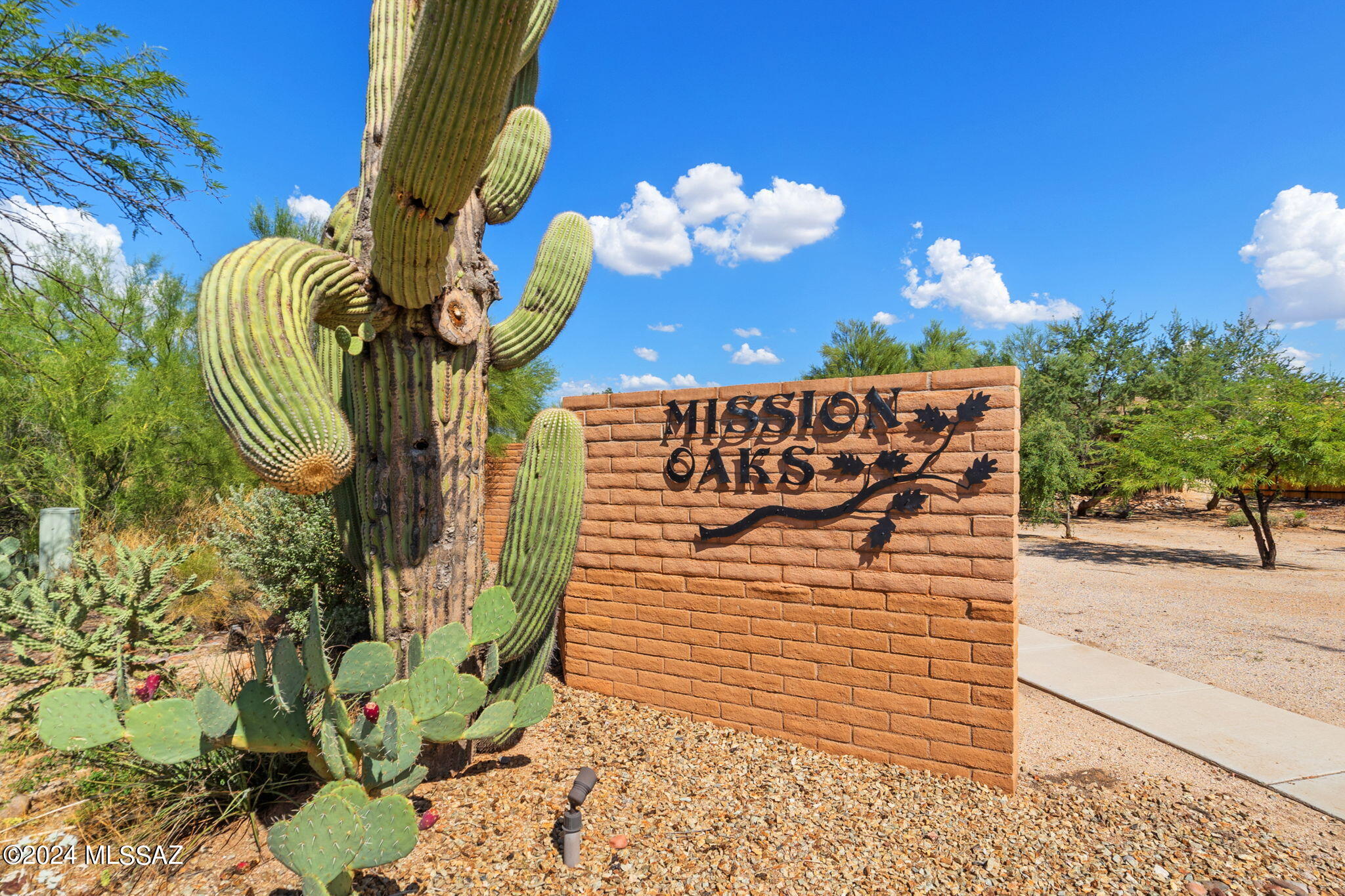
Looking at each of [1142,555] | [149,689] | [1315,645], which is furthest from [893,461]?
[1142,555]

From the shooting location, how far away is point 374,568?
138 inches

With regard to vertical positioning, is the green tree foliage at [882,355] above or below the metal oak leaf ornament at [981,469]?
above

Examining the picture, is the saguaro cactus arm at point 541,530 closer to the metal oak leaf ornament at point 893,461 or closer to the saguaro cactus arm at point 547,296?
the saguaro cactus arm at point 547,296

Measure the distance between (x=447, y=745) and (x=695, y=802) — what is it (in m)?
1.45

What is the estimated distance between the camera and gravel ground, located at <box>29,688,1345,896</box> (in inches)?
111

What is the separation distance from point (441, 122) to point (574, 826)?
9.92 ft

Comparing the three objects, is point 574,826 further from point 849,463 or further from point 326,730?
point 849,463

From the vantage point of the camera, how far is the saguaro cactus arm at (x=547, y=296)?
4066 millimetres

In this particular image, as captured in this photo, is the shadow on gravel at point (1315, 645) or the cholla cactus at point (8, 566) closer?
the cholla cactus at point (8, 566)

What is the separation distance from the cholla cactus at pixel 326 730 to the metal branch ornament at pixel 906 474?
240cm

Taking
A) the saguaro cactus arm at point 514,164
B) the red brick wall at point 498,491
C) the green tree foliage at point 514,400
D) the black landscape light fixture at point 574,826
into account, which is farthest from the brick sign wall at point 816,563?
the green tree foliage at point 514,400

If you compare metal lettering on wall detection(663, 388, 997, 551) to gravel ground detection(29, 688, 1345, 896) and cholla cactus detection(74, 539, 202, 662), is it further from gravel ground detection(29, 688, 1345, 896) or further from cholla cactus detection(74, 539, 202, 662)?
cholla cactus detection(74, 539, 202, 662)

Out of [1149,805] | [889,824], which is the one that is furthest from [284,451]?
[1149,805]

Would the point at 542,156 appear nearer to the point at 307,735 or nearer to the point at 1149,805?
the point at 307,735
